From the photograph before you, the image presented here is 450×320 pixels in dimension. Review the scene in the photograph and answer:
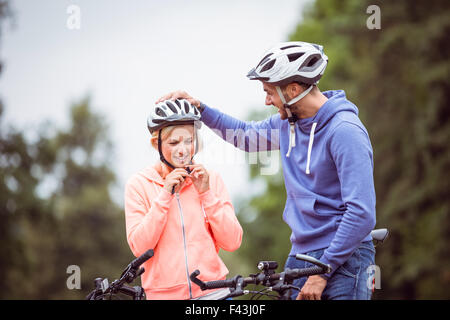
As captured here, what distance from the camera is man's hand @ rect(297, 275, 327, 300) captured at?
450 cm

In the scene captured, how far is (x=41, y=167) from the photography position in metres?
26.8

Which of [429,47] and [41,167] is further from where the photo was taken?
[41,167]

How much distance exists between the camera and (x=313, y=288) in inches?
178

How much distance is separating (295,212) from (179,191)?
3.11 ft

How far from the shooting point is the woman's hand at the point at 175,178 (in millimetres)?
4887

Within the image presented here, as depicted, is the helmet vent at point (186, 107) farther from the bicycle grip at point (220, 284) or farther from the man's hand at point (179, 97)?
the bicycle grip at point (220, 284)

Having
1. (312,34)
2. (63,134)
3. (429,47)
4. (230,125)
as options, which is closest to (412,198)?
(429,47)

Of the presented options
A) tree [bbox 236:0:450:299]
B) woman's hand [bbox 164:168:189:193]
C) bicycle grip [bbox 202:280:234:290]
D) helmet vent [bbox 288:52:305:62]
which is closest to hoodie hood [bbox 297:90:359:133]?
helmet vent [bbox 288:52:305:62]

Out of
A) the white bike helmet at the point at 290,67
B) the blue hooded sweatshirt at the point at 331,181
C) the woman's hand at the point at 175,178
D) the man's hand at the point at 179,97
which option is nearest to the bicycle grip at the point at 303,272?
the blue hooded sweatshirt at the point at 331,181

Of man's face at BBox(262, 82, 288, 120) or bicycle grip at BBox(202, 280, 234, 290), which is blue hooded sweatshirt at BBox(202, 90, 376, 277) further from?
bicycle grip at BBox(202, 280, 234, 290)

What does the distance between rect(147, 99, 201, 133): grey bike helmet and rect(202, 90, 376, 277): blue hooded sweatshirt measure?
2.59 feet

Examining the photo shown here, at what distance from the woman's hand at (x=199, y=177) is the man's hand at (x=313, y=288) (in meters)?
1.12

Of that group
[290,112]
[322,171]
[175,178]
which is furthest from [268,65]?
[175,178]
